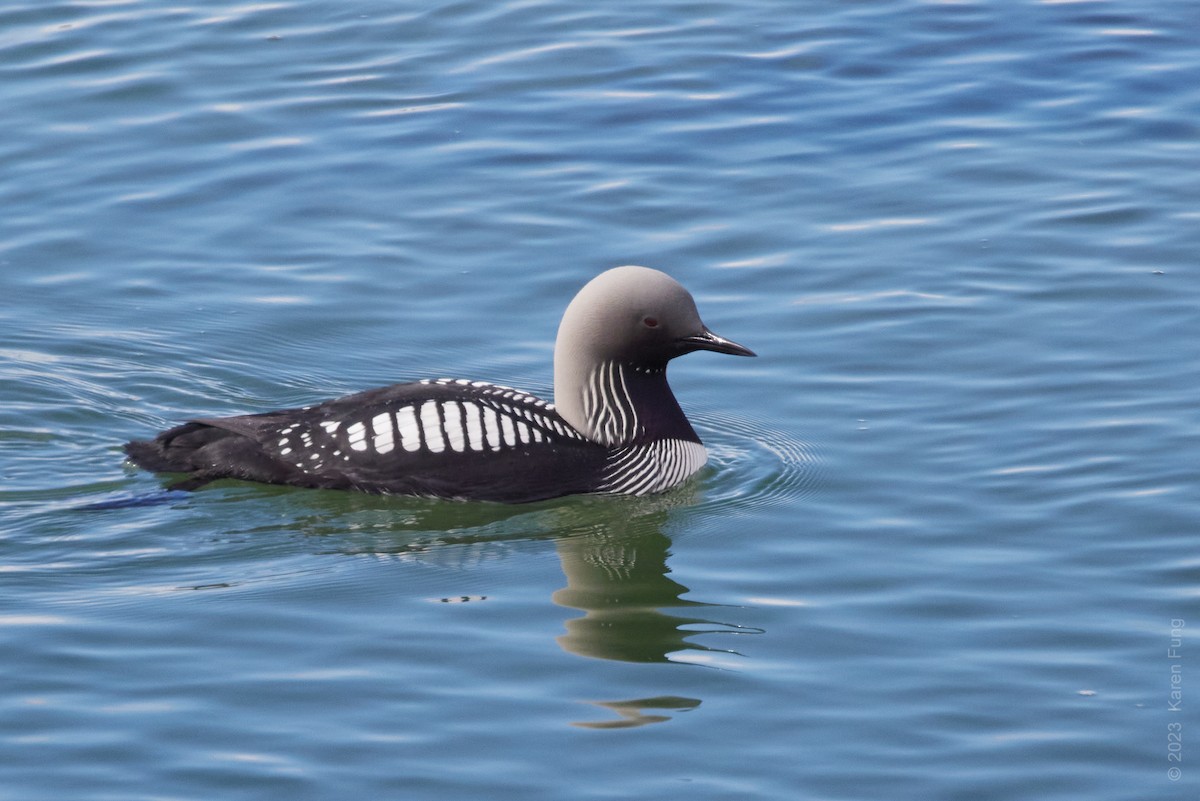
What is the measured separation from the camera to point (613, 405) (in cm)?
729

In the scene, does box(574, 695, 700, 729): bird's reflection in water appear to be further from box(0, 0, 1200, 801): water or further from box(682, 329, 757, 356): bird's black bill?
box(682, 329, 757, 356): bird's black bill

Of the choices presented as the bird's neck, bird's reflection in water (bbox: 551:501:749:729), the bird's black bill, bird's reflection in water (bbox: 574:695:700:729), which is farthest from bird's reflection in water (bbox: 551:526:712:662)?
the bird's black bill

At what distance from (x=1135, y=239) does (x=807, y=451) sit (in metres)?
2.74

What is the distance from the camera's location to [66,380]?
799 centimetres

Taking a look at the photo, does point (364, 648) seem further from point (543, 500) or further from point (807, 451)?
point (807, 451)

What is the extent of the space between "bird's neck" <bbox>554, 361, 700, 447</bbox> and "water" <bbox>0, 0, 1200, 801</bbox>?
30cm

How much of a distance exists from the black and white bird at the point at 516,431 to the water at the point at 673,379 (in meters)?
0.11

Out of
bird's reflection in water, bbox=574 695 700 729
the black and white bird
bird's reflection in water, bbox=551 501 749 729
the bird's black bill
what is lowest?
bird's reflection in water, bbox=574 695 700 729

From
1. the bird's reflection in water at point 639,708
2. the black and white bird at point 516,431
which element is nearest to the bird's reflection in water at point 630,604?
the bird's reflection in water at point 639,708

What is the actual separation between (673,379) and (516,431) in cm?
143

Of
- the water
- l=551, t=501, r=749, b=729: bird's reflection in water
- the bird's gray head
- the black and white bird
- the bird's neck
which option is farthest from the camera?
the bird's neck

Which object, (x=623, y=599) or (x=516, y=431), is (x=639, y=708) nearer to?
(x=623, y=599)

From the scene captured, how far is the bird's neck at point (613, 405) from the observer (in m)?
7.22

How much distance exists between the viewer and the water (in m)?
5.35
